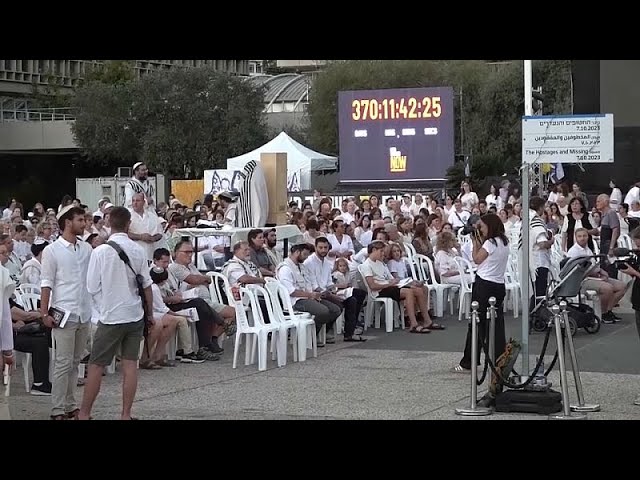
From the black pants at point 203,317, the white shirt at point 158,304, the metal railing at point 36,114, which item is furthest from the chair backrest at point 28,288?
the metal railing at point 36,114

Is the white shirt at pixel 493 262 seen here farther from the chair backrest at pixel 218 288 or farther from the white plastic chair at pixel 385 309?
the white plastic chair at pixel 385 309

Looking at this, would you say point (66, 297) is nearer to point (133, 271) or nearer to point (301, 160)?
point (133, 271)

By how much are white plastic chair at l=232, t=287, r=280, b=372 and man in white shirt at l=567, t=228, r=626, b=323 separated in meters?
4.66

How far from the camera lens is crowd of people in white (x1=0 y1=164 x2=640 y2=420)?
9.05m

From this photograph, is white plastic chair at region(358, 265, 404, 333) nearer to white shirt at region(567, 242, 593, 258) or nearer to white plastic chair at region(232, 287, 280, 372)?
white shirt at region(567, 242, 593, 258)

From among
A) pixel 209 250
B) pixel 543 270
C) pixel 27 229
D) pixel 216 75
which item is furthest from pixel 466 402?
pixel 216 75

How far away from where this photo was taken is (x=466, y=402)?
1012cm

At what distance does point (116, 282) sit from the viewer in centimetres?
892

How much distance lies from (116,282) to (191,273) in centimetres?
416

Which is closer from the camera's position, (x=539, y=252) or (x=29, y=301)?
(x=29, y=301)

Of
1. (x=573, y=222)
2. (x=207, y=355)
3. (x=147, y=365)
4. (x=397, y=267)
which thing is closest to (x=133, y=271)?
(x=147, y=365)

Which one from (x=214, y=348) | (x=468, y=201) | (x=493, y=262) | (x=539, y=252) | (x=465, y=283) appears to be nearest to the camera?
(x=493, y=262)

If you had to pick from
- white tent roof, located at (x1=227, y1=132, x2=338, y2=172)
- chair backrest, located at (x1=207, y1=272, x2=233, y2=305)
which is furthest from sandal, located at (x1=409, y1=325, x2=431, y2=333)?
white tent roof, located at (x1=227, y1=132, x2=338, y2=172)
